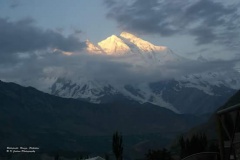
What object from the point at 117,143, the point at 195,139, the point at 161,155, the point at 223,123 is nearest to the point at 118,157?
the point at 117,143

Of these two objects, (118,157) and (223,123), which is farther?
(118,157)

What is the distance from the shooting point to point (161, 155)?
88.9m

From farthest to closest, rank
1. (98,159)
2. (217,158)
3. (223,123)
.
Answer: (98,159), (217,158), (223,123)

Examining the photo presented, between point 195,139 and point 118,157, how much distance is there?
29388 millimetres

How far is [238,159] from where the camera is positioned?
41.9 feet

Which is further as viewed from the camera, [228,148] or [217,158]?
[217,158]

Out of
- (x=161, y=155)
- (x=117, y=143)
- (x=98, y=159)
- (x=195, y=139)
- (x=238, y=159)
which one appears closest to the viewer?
(x=238, y=159)

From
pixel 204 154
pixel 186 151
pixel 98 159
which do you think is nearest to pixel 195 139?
pixel 186 151

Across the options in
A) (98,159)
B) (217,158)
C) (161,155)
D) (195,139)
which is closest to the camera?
(217,158)

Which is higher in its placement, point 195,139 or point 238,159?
point 195,139

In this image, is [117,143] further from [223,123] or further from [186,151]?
[223,123]

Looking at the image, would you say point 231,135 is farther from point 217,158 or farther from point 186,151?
point 186,151

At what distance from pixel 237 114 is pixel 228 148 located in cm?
133

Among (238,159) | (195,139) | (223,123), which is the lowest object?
(238,159)
